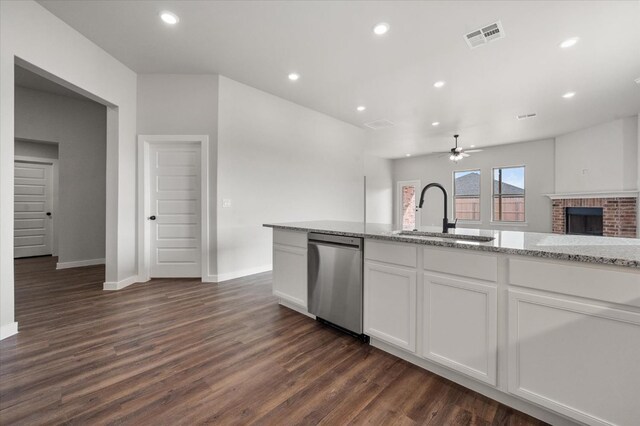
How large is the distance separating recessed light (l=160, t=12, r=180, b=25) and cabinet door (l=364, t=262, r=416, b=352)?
3.13 metres

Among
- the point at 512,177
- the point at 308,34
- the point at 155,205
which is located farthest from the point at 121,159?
the point at 512,177

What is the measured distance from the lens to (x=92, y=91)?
3.35 metres

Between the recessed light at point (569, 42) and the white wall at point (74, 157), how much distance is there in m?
7.37

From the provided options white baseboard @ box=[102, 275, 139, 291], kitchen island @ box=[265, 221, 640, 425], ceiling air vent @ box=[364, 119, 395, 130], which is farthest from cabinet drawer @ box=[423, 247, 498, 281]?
ceiling air vent @ box=[364, 119, 395, 130]

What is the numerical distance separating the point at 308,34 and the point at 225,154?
201cm

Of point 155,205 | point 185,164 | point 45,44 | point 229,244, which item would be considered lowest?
point 229,244

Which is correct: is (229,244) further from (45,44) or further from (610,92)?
(610,92)

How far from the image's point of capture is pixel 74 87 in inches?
126

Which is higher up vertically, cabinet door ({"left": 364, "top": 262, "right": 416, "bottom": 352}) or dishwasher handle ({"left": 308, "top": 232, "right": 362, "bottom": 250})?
dishwasher handle ({"left": 308, "top": 232, "right": 362, "bottom": 250})

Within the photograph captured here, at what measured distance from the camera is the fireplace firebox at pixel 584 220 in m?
6.33

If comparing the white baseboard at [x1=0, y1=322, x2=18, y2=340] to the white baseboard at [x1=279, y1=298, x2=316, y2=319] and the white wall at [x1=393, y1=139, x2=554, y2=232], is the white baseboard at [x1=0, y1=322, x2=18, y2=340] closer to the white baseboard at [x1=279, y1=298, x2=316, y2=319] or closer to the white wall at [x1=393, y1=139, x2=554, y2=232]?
the white baseboard at [x1=279, y1=298, x2=316, y2=319]

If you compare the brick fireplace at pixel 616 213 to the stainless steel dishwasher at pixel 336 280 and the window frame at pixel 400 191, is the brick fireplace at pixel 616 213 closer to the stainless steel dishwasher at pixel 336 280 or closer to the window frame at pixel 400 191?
the window frame at pixel 400 191

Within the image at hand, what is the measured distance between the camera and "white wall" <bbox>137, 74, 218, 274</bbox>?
4.05 m

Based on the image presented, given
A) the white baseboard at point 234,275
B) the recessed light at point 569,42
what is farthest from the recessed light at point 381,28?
the white baseboard at point 234,275
